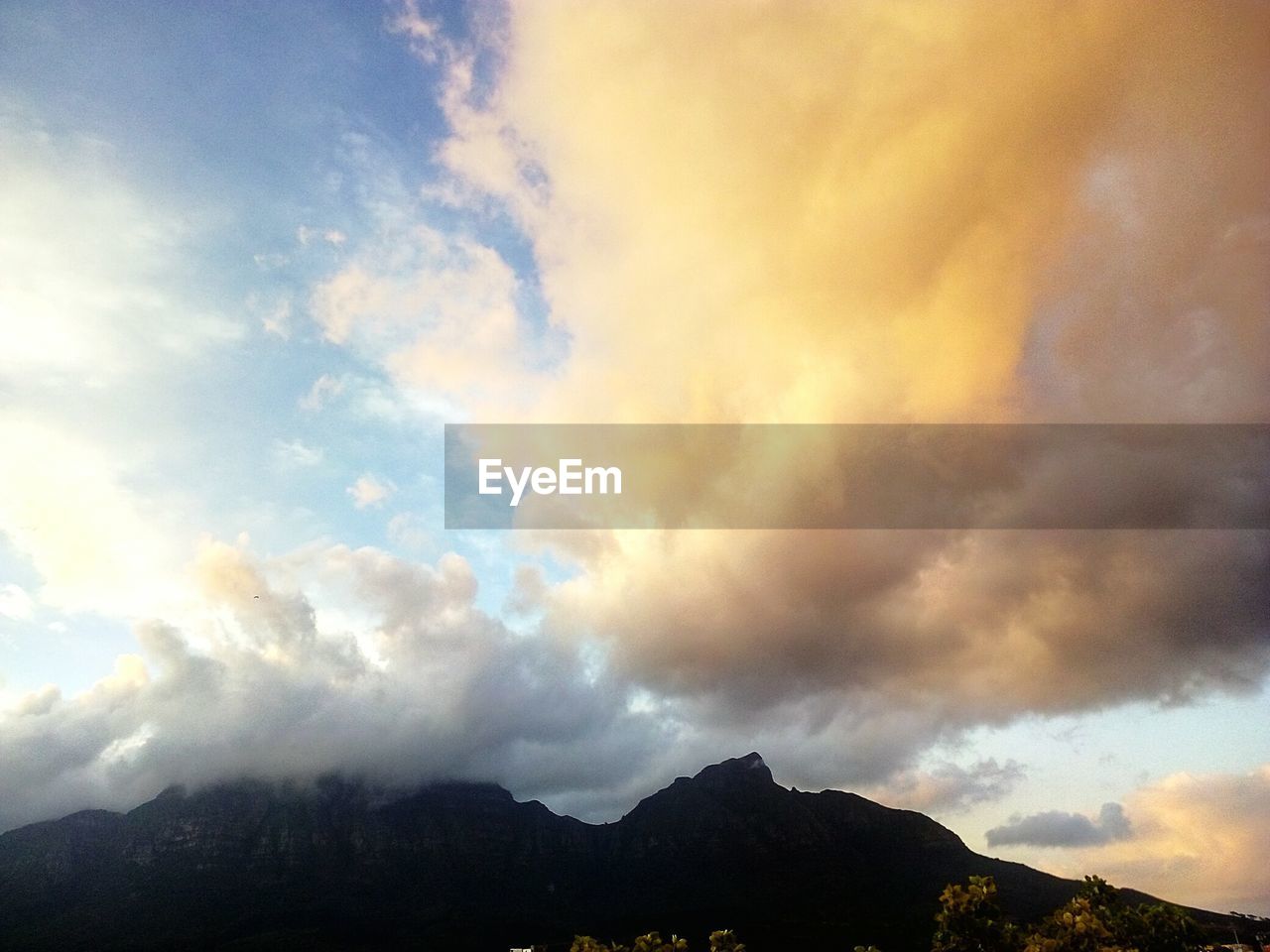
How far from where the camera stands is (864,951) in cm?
12194

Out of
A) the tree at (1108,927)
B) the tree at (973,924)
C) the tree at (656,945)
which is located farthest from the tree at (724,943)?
the tree at (1108,927)

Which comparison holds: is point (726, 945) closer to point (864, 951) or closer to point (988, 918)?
point (864, 951)

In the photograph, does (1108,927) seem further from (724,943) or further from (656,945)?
(656,945)

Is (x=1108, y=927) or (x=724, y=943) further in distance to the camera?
(x=1108, y=927)

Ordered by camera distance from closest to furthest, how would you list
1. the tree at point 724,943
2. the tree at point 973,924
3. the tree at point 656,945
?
the tree at point 973,924, the tree at point 656,945, the tree at point 724,943

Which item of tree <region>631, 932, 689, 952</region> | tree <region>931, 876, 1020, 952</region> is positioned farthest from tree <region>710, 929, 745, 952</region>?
tree <region>931, 876, 1020, 952</region>

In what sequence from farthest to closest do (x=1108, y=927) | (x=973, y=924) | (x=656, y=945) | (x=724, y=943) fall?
(x=1108, y=927)
(x=656, y=945)
(x=724, y=943)
(x=973, y=924)

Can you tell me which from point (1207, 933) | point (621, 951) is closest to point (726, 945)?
point (621, 951)

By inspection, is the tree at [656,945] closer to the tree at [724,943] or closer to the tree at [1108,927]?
the tree at [724,943]

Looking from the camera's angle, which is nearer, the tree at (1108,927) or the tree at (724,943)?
the tree at (1108,927)

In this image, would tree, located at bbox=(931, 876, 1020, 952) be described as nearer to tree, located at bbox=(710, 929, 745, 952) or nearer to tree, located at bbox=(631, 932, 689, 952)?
tree, located at bbox=(710, 929, 745, 952)

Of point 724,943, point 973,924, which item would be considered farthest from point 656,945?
point 973,924

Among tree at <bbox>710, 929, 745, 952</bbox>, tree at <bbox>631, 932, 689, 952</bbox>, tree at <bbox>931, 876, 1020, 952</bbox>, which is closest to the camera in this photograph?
tree at <bbox>931, 876, 1020, 952</bbox>

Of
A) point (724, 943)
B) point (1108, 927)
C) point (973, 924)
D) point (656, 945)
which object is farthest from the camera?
point (1108, 927)
